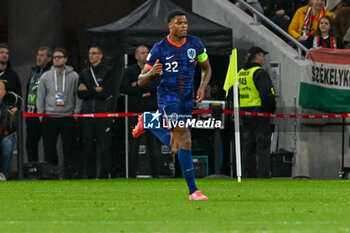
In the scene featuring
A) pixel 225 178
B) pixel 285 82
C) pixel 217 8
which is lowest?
pixel 225 178

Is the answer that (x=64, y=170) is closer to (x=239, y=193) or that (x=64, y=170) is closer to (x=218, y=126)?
(x=218, y=126)

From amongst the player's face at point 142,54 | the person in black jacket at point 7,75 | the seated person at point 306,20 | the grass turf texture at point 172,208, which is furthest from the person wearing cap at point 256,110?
the person in black jacket at point 7,75

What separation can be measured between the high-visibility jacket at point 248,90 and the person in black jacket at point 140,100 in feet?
5.38

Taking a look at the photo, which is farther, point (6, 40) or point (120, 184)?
point (6, 40)

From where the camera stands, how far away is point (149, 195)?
13.5 m

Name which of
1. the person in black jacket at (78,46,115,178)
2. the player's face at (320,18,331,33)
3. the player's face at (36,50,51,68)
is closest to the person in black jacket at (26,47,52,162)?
the player's face at (36,50,51,68)

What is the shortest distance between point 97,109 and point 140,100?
2.79ft

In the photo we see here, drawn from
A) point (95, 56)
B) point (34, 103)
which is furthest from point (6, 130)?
point (95, 56)

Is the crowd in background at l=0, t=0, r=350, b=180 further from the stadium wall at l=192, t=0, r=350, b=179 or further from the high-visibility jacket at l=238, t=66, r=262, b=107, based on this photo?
the high-visibility jacket at l=238, t=66, r=262, b=107

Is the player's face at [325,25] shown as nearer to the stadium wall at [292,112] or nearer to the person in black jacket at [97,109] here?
the stadium wall at [292,112]

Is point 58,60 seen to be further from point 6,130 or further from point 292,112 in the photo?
point 292,112

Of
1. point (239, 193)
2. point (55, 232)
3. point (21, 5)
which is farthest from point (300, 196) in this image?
point (21, 5)

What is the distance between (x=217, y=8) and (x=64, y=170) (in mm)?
5313

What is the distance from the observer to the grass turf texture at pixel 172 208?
8.73 metres
